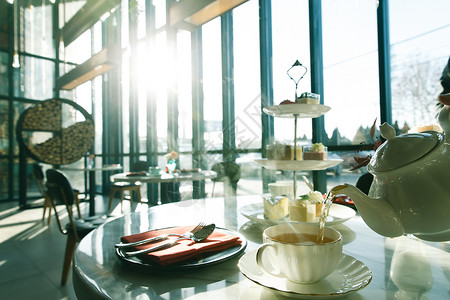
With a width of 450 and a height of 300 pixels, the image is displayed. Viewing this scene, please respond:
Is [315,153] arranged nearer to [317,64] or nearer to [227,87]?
[317,64]

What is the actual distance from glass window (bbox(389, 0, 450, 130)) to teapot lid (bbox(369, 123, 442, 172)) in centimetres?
232

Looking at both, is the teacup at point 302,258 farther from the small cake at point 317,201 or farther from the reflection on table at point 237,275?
the small cake at point 317,201

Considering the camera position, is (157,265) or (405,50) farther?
(405,50)

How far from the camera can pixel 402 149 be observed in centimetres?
50

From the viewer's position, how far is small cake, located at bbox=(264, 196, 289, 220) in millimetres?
887

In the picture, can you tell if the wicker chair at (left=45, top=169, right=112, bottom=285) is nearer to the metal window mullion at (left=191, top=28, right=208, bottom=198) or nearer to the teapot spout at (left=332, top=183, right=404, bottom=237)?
the teapot spout at (left=332, top=183, right=404, bottom=237)

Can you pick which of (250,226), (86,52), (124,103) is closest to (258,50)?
(250,226)

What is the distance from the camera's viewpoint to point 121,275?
20.2 inches

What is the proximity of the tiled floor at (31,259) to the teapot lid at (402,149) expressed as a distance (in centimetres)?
244

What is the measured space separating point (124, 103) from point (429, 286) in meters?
7.36

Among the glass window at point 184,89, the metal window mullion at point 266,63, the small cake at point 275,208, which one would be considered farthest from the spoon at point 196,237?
the glass window at point 184,89

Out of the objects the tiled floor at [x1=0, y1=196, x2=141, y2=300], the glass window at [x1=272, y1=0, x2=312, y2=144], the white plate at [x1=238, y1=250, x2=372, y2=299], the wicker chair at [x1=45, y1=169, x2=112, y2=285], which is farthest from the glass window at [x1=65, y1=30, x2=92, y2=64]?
the white plate at [x1=238, y1=250, x2=372, y2=299]

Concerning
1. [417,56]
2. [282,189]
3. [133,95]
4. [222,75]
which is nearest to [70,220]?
[282,189]

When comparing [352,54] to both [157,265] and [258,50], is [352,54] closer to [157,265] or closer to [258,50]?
[258,50]
